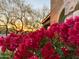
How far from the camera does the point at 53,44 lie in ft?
10.9

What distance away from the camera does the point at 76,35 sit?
3.10 m

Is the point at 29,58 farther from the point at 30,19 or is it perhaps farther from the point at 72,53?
the point at 30,19

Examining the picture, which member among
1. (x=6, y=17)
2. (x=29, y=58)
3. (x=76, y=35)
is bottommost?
(x=29, y=58)

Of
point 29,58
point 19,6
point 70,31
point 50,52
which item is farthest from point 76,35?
point 19,6

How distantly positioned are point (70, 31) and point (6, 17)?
3028cm

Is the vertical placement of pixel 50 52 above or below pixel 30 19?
below

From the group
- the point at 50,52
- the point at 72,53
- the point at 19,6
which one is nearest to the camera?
the point at 50,52

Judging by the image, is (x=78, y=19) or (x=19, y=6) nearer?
(x=78, y=19)

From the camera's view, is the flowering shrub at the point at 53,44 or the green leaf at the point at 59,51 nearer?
the flowering shrub at the point at 53,44

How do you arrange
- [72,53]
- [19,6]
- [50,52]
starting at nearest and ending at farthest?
[50,52], [72,53], [19,6]

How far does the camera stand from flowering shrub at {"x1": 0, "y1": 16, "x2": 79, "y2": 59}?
3109 mm

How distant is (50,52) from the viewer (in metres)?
3.07

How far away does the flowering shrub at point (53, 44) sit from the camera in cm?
311

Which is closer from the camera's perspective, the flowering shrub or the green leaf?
the flowering shrub
